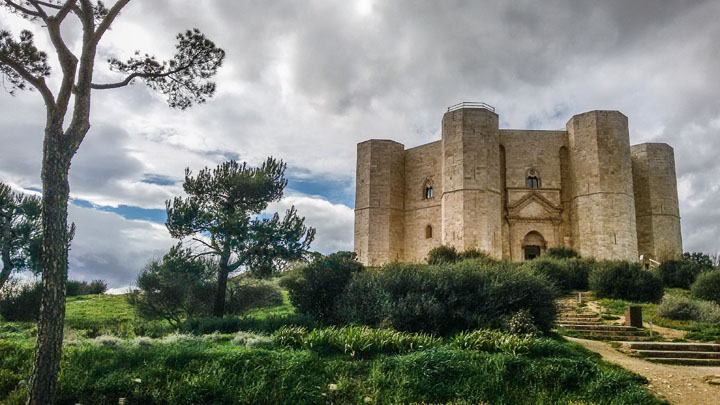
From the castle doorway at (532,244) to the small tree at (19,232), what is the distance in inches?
878

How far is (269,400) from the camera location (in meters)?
5.57

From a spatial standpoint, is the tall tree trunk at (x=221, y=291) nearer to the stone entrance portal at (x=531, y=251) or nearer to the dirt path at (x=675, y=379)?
the dirt path at (x=675, y=379)

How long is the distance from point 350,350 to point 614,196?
20915 millimetres

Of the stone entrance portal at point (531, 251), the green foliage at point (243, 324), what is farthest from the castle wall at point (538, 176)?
the green foliage at point (243, 324)

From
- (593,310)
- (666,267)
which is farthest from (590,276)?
(666,267)

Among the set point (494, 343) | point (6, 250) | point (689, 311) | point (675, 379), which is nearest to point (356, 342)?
point (494, 343)

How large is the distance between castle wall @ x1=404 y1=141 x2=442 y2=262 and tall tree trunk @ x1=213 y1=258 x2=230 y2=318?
1494 cm

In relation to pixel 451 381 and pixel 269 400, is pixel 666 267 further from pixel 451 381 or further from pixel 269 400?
pixel 269 400

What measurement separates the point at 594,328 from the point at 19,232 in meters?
18.8

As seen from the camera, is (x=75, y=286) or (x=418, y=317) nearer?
(x=418, y=317)

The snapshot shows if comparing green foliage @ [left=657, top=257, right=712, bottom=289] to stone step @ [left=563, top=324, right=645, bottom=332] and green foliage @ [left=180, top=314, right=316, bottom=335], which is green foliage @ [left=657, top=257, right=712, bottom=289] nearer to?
stone step @ [left=563, top=324, right=645, bottom=332]

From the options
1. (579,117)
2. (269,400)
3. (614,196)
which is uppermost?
(579,117)

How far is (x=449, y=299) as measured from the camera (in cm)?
932

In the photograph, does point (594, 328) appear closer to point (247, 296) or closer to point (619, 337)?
point (619, 337)
